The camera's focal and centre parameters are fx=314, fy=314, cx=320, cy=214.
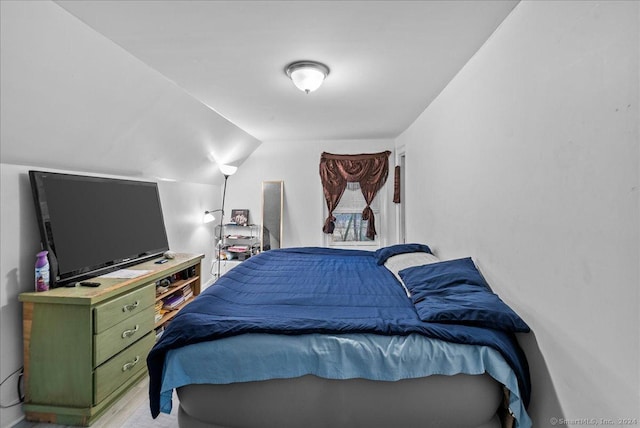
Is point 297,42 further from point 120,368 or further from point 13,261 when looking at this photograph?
point 120,368

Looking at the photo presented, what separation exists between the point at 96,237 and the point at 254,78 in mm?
1730

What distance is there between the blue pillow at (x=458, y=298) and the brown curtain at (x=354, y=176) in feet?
9.27

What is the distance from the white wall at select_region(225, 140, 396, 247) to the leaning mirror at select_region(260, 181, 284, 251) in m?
0.09

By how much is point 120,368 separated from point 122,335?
0.21 metres

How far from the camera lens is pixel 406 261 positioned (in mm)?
2676

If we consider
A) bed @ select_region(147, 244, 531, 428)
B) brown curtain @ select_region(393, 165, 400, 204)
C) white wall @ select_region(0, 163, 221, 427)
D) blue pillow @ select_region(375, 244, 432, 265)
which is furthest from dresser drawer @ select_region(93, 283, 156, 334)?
brown curtain @ select_region(393, 165, 400, 204)

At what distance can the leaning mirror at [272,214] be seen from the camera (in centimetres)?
511

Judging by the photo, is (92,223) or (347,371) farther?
(92,223)

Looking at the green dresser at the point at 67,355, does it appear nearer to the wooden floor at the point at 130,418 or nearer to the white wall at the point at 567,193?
the wooden floor at the point at 130,418

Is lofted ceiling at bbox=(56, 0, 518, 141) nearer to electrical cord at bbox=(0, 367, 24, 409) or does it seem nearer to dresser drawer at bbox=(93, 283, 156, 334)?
dresser drawer at bbox=(93, 283, 156, 334)

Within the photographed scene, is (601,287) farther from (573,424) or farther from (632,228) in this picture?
(573,424)

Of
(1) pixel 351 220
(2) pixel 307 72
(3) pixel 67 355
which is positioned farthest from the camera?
(1) pixel 351 220

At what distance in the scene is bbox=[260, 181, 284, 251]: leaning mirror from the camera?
16.8 feet

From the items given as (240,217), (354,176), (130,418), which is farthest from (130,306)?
(354,176)
